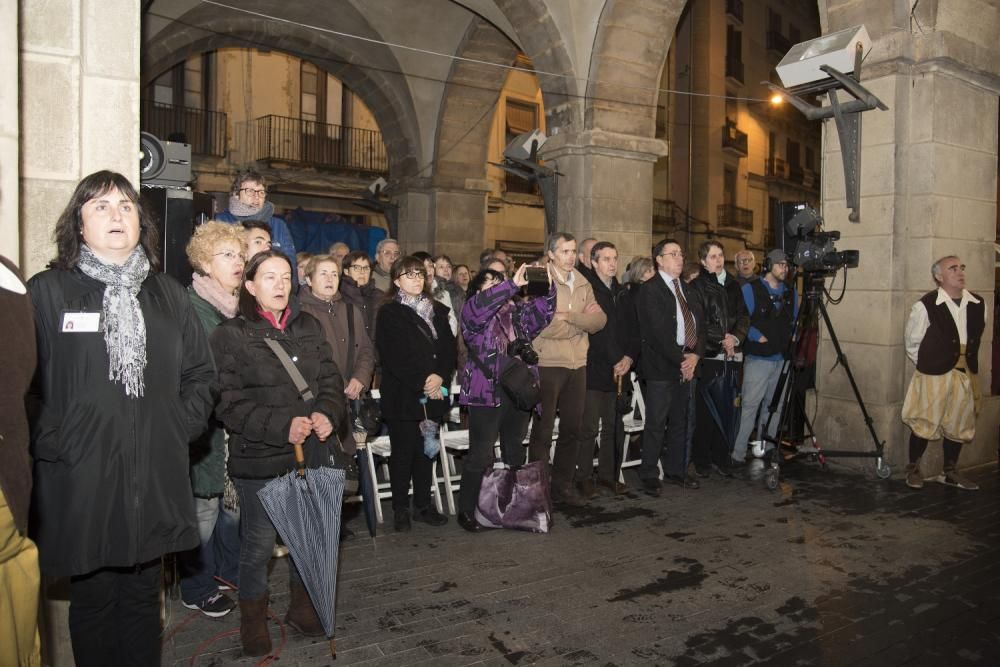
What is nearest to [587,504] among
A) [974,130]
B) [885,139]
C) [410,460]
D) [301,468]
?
[410,460]

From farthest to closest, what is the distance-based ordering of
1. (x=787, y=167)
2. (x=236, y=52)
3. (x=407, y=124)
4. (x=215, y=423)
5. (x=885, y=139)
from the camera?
(x=787, y=167) → (x=236, y=52) → (x=407, y=124) → (x=885, y=139) → (x=215, y=423)

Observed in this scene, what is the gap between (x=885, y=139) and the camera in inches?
254

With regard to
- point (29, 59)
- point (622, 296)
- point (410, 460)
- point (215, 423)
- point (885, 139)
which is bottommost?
point (410, 460)

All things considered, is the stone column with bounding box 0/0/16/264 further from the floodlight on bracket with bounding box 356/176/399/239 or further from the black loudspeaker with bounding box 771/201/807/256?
the floodlight on bracket with bounding box 356/176/399/239

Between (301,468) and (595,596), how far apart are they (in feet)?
5.39

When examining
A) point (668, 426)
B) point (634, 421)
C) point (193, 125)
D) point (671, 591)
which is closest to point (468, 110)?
point (193, 125)

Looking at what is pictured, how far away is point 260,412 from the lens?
127 inches

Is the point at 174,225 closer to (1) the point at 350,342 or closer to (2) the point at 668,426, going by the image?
(1) the point at 350,342

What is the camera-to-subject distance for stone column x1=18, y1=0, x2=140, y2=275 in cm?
313

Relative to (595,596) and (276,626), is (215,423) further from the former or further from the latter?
(595,596)

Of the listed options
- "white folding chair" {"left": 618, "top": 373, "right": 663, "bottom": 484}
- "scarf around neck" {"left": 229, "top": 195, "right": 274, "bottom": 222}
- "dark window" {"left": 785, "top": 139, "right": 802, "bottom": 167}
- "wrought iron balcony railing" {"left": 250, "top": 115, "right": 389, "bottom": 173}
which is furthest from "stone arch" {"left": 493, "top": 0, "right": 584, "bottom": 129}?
"dark window" {"left": 785, "top": 139, "right": 802, "bottom": 167}

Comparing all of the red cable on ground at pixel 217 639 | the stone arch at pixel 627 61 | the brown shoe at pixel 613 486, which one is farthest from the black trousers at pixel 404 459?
the stone arch at pixel 627 61

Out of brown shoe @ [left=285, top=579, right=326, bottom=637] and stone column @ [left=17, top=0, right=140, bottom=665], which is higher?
stone column @ [left=17, top=0, right=140, bottom=665]

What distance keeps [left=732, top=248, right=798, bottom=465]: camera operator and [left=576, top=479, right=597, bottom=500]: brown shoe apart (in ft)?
5.68
